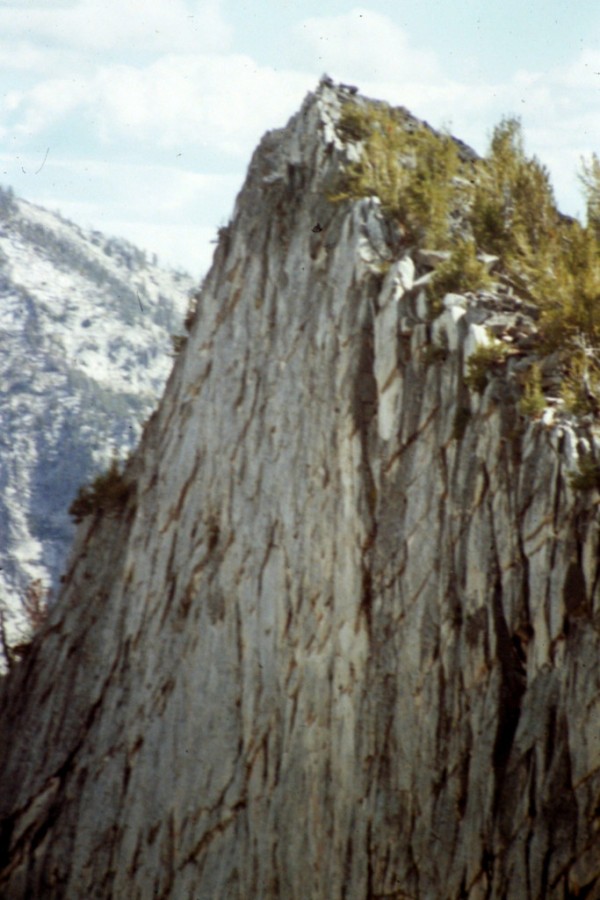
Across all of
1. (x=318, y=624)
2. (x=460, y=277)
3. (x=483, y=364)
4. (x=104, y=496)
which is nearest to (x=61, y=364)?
(x=104, y=496)

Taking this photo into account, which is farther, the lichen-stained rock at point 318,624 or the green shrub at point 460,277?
the green shrub at point 460,277

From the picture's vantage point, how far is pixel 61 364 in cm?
9419

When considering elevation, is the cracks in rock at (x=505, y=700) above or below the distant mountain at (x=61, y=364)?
below

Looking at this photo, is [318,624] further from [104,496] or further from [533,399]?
[104,496]

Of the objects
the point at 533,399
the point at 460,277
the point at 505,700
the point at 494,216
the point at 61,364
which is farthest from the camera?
the point at 61,364

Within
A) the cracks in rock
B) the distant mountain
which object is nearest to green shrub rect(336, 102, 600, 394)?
the cracks in rock

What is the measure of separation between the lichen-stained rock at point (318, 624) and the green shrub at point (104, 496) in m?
0.50

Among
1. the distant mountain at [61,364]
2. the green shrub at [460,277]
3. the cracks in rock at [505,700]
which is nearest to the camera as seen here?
the cracks in rock at [505,700]

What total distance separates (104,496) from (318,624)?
8607 millimetres

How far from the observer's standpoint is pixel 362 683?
43.3 ft

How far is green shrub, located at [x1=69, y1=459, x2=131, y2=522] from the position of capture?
21328 millimetres

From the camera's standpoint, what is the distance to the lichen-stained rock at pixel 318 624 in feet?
34.6

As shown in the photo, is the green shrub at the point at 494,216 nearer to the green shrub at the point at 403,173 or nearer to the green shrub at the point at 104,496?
the green shrub at the point at 403,173

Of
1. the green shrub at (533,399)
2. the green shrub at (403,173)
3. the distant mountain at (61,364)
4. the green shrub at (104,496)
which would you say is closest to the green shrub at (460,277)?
the green shrub at (403,173)
